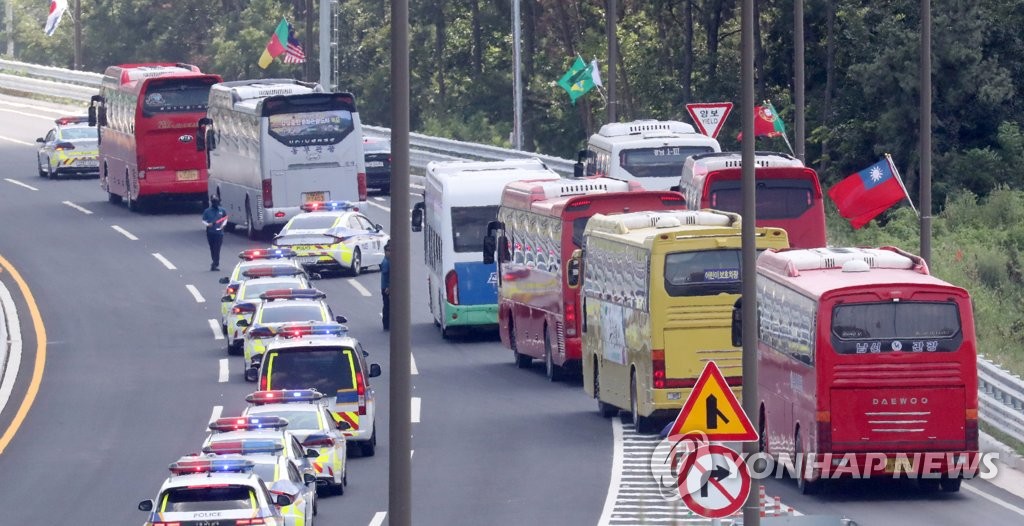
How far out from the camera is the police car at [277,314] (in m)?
33.6

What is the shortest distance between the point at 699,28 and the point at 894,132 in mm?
18079

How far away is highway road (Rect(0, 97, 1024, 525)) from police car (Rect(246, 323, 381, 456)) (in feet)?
1.79

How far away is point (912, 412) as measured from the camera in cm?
2281

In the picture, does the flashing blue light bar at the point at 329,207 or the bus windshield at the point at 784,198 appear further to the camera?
the flashing blue light bar at the point at 329,207

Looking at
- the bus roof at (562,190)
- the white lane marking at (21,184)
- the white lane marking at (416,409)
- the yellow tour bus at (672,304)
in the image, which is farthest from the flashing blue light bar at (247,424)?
the white lane marking at (21,184)

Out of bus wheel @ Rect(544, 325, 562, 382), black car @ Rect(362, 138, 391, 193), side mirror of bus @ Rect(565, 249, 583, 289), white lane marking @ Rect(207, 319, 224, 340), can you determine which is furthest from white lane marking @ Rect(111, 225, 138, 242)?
side mirror of bus @ Rect(565, 249, 583, 289)

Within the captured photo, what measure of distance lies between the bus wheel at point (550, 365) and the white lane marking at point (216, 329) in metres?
7.88

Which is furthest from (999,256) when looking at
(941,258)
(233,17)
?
(233,17)

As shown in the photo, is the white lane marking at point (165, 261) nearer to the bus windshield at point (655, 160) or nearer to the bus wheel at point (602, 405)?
the bus windshield at point (655, 160)

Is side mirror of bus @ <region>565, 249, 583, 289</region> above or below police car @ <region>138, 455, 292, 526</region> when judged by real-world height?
above

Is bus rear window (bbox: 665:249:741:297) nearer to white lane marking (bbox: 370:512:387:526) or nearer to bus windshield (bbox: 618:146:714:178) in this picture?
white lane marking (bbox: 370:512:387:526)

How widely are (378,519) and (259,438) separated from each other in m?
1.69

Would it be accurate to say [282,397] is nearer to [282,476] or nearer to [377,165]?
[282,476]

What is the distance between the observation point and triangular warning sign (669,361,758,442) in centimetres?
1675
